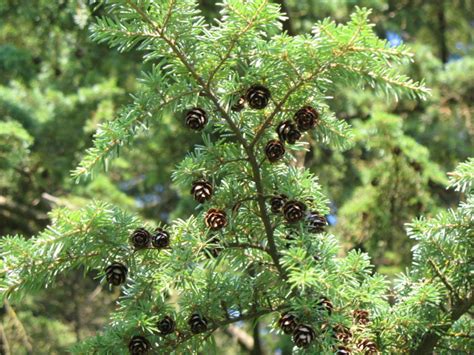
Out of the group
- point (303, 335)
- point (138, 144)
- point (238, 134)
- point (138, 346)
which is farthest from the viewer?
→ point (138, 144)

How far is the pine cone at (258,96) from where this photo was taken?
5.99 feet

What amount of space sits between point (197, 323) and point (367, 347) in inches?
19.0

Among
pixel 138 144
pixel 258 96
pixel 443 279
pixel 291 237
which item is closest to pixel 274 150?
pixel 258 96

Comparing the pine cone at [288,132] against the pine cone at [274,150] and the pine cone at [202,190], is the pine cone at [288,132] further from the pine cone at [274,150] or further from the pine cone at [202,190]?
the pine cone at [202,190]

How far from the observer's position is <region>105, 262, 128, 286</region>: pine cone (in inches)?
73.0

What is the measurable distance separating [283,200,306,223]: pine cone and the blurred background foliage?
199 cm

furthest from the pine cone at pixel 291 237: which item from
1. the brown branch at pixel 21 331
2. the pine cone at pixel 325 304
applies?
the brown branch at pixel 21 331

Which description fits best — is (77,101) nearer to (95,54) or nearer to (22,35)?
(95,54)

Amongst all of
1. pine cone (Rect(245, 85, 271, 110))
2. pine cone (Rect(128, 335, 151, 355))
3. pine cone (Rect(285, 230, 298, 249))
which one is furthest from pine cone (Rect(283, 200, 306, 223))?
pine cone (Rect(128, 335, 151, 355))

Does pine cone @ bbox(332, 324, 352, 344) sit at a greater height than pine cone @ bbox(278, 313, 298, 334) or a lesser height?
lesser

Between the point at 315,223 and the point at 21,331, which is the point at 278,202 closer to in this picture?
the point at 315,223

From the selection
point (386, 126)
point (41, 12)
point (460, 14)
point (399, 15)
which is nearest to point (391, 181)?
point (386, 126)

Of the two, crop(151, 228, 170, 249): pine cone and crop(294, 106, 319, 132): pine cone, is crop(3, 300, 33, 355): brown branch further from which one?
crop(294, 106, 319, 132): pine cone

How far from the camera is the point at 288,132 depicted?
1882 mm
